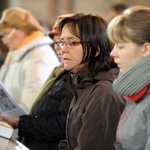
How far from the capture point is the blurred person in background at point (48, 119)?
121 inches

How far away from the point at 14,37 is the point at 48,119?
4.94ft

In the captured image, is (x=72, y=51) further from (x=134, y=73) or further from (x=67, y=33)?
(x=134, y=73)


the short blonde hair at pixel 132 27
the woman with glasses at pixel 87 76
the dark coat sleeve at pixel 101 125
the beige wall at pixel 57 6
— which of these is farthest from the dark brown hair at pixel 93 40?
the beige wall at pixel 57 6

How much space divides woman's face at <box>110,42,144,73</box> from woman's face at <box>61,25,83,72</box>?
1.49 feet

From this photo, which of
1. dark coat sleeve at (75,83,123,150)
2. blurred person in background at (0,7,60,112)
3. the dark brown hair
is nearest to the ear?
dark coat sleeve at (75,83,123,150)

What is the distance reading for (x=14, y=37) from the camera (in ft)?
14.6

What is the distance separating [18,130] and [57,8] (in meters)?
7.55

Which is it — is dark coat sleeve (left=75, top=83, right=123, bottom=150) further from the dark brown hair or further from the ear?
the ear

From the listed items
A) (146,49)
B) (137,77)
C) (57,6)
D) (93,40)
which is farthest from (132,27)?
(57,6)

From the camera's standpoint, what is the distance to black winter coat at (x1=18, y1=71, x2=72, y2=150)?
308 cm

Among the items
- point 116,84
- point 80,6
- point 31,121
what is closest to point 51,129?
point 31,121

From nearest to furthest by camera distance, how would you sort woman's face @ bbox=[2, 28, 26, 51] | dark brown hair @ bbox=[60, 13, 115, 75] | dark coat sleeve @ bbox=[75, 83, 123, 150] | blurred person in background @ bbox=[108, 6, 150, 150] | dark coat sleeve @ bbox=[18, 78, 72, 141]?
blurred person in background @ bbox=[108, 6, 150, 150]
dark coat sleeve @ bbox=[75, 83, 123, 150]
dark brown hair @ bbox=[60, 13, 115, 75]
dark coat sleeve @ bbox=[18, 78, 72, 141]
woman's face @ bbox=[2, 28, 26, 51]

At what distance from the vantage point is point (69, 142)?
2.69 metres

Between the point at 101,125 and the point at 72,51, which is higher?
the point at 72,51
